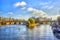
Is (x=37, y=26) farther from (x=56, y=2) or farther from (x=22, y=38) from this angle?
(x=56, y=2)

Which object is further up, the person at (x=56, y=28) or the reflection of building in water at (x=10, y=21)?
the reflection of building in water at (x=10, y=21)

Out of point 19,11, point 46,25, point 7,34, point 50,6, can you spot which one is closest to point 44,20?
point 46,25

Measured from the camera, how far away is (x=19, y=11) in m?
2.46

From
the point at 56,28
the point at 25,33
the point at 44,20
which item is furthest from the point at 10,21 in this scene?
the point at 56,28

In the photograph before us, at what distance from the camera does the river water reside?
2.35 m

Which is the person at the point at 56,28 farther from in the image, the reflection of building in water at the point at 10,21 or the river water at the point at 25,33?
the reflection of building in water at the point at 10,21

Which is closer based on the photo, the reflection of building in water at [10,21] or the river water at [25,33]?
the river water at [25,33]

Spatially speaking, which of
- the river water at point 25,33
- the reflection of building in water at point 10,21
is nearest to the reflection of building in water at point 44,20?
the river water at point 25,33

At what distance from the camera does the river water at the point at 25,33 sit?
2.35 meters

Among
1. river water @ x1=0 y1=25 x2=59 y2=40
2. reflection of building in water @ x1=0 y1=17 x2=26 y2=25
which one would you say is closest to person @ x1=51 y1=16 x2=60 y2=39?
river water @ x1=0 y1=25 x2=59 y2=40

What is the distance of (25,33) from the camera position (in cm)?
241

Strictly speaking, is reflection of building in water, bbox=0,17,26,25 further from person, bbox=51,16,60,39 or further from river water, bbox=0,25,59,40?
person, bbox=51,16,60,39

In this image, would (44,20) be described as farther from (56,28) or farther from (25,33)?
(25,33)

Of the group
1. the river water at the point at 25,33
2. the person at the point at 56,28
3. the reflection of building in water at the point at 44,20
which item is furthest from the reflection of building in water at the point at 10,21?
the person at the point at 56,28
